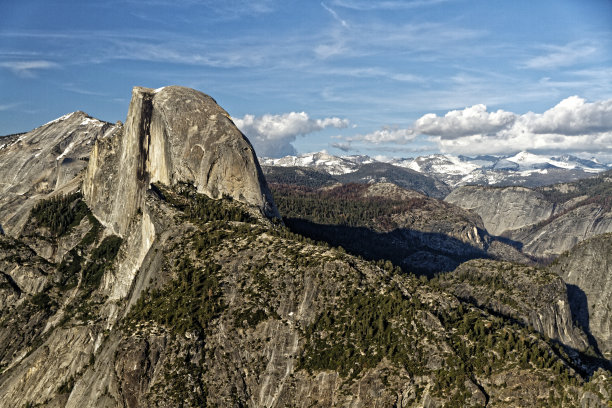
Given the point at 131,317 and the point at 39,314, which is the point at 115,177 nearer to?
the point at 39,314

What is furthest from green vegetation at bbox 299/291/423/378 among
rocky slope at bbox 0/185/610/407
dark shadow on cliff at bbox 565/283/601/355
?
dark shadow on cliff at bbox 565/283/601/355

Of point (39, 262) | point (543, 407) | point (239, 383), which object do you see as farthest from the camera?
point (39, 262)

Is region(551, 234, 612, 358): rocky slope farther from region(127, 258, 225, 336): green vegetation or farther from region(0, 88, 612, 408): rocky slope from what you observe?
region(127, 258, 225, 336): green vegetation

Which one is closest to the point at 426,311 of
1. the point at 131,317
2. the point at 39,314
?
the point at 131,317

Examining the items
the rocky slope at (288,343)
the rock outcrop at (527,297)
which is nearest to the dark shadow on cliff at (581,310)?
the rock outcrop at (527,297)

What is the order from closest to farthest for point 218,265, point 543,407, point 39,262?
point 543,407 < point 218,265 < point 39,262

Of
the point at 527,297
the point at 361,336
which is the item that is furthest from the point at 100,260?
the point at 527,297

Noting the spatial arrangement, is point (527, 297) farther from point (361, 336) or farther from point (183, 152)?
point (183, 152)

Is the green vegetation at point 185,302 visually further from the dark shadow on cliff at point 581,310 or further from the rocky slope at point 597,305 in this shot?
the rocky slope at point 597,305
